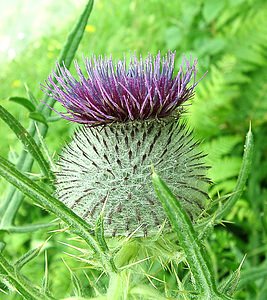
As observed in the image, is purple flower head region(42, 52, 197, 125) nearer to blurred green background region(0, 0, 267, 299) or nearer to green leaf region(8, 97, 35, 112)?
green leaf region(8, 97, 35, 112)

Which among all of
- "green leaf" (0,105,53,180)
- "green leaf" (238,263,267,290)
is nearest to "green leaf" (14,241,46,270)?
"green leaf" (0,105,53,180)

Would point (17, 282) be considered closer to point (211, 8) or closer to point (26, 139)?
point (26, 139)

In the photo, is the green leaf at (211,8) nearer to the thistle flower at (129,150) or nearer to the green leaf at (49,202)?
the thistle flower at (129,150)

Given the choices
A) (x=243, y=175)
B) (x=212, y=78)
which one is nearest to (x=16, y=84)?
(x=212, y=78)

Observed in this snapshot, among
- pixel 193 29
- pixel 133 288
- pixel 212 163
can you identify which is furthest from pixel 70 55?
pixel 193 29

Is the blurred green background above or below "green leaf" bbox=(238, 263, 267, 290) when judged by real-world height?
above

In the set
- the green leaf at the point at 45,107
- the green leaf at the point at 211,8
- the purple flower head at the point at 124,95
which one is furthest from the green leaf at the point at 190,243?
the green leaf at the point at 211,8
